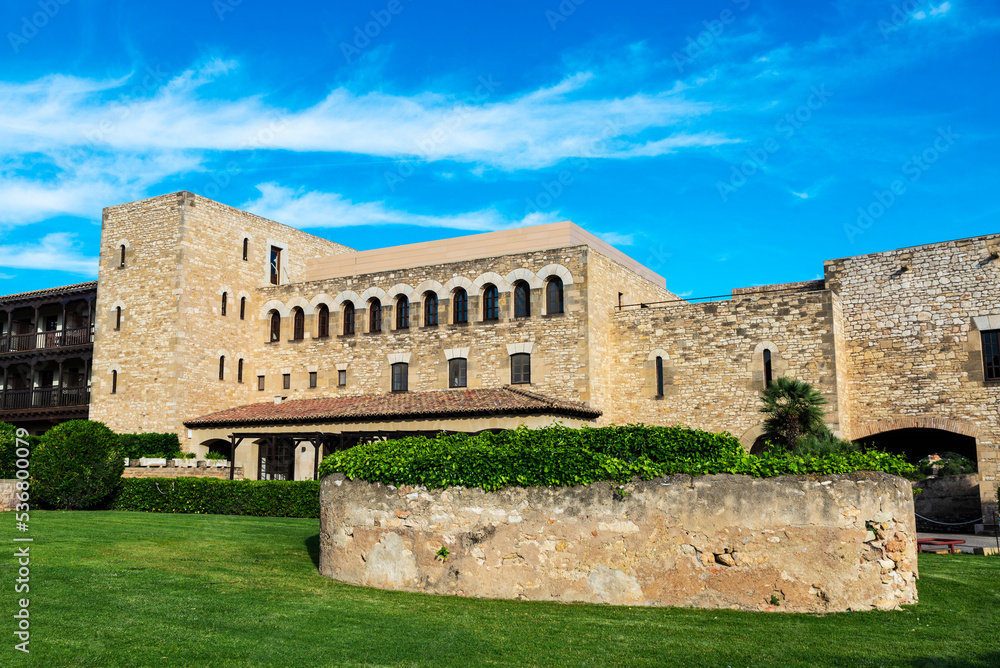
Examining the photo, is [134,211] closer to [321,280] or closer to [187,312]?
[187,312]

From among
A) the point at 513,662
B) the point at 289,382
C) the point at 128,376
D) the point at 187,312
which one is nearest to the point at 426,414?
the point at 289,382

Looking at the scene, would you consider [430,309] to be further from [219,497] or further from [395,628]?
[395,628]

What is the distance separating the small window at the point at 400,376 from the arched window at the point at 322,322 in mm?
3878

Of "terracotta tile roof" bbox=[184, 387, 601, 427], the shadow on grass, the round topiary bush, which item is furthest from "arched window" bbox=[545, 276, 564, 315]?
the round topiary bush

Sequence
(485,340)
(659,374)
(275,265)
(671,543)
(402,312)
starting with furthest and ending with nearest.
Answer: (275,265), (402,312), (485,340), (659,374), (671,543)

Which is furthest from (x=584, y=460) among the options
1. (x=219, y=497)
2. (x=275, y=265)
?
(x=275, y=265)

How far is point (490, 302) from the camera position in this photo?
1278 inches

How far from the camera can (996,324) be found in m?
26.4

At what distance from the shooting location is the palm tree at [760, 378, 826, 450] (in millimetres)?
24562

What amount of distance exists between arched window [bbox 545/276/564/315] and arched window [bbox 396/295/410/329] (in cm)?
621

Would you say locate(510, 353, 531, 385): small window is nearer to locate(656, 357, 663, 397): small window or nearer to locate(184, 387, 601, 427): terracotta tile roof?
locate(184, 387, 601, 427): terracotta tile roof

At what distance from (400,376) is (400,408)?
14.3 ft
